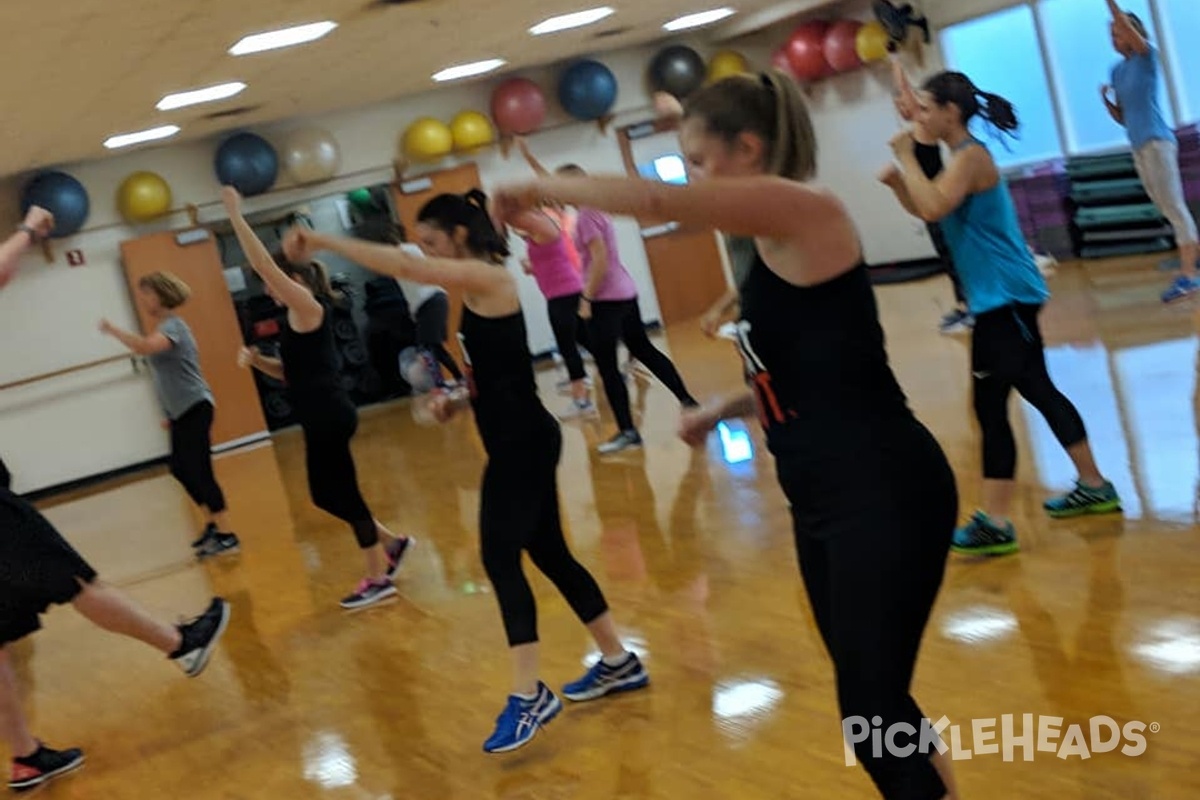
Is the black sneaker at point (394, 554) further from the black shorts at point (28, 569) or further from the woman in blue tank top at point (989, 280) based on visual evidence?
the woman in blue tank top at point (989, 280)

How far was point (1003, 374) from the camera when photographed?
385 cm

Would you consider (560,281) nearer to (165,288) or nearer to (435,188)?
(165,288)

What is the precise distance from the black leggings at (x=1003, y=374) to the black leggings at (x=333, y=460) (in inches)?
88.9

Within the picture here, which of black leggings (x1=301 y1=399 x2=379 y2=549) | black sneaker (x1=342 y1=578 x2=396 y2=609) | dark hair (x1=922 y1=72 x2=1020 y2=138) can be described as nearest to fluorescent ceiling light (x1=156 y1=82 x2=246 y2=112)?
black leggings (x1=301 y1=399 x2=379 y2=549)

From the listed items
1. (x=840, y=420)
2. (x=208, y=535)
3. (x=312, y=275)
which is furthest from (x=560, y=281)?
(x=840, y=420)

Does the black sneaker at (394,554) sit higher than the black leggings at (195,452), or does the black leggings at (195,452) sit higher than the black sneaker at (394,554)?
the black leggings at (195,452)

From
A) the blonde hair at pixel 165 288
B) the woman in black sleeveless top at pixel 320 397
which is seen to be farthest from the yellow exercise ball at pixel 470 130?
the woman in black sleeveless top at pixel 320 397

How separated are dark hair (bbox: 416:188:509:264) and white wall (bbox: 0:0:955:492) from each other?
9328 mm

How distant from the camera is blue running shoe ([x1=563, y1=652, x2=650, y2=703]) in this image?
3.55 meters

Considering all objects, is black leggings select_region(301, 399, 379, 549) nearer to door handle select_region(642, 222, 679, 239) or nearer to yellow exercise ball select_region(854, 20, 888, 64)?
yellow exercise ball select_region(854, 20, 888, 64)

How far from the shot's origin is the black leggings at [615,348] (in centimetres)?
668

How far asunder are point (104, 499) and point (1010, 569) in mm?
8712

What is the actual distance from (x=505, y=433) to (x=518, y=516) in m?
0.21

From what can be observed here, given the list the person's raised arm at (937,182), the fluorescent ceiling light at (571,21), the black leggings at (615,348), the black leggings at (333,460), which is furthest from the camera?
the fluorescent ceiling light at (571,21)
